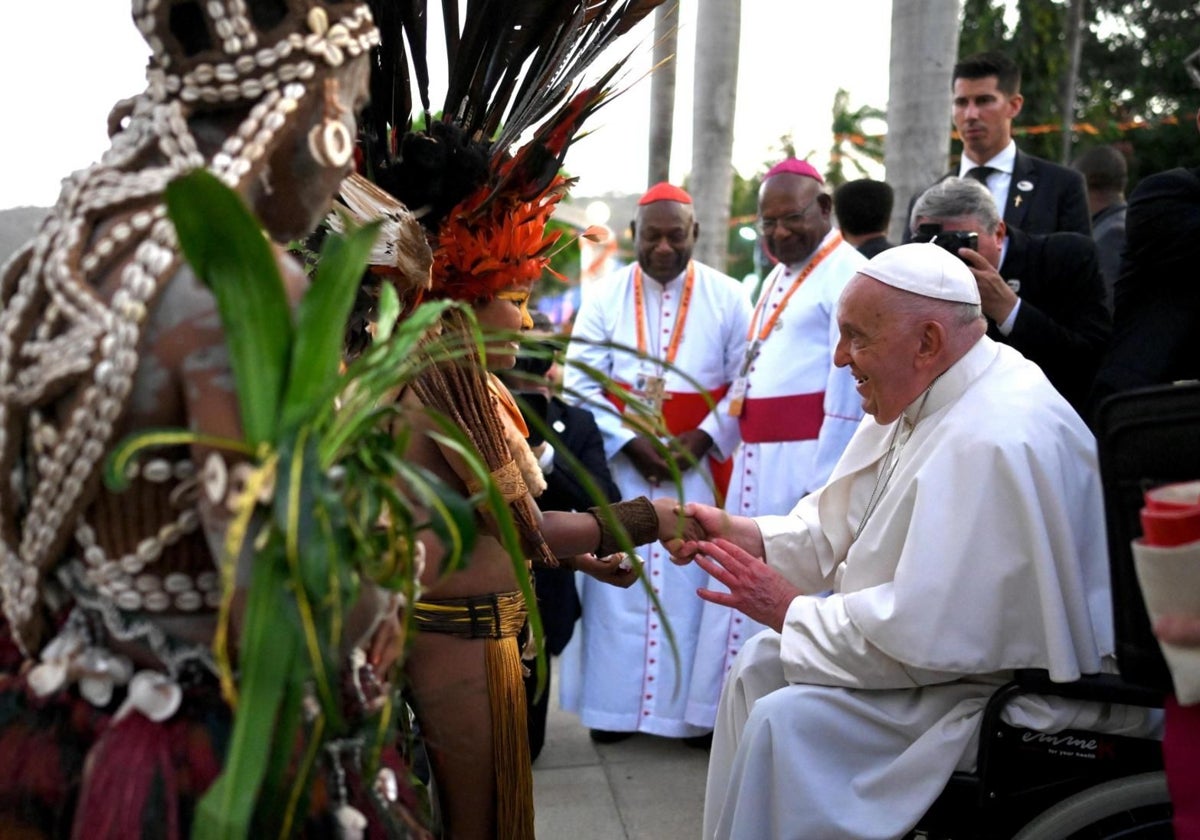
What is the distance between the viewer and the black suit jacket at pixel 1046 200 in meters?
5.10

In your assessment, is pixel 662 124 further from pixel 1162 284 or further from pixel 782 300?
pixel 1162 284

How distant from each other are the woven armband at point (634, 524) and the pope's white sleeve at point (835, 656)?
0.47 meters

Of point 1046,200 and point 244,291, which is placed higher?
point 1046,200

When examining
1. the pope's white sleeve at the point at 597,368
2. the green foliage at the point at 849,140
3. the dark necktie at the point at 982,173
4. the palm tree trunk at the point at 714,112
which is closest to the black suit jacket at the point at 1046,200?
the dark necktie at the point at 982,173

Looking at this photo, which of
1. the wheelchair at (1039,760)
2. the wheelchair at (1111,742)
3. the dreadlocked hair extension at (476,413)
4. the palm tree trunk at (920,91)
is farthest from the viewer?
the palm tree trunk at (920,91)

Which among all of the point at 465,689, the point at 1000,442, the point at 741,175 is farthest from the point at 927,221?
the point at 741,175

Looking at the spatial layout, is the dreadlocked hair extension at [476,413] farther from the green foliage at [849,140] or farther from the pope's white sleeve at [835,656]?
the green foliage at [849,140]

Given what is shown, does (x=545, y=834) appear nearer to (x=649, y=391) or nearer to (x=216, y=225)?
(x=649, y=391)

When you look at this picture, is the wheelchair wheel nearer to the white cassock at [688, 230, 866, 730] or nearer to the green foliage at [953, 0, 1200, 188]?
the white cassock at [688, 230, 866, 730]

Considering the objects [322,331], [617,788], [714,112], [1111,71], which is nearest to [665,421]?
[617,788]

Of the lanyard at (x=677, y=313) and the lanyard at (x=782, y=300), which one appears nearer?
the lanyard at (x=782, y=300)

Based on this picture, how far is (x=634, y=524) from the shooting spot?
10.2ft

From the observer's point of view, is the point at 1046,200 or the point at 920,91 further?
the point at 920,91

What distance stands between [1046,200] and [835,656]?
279 cm
